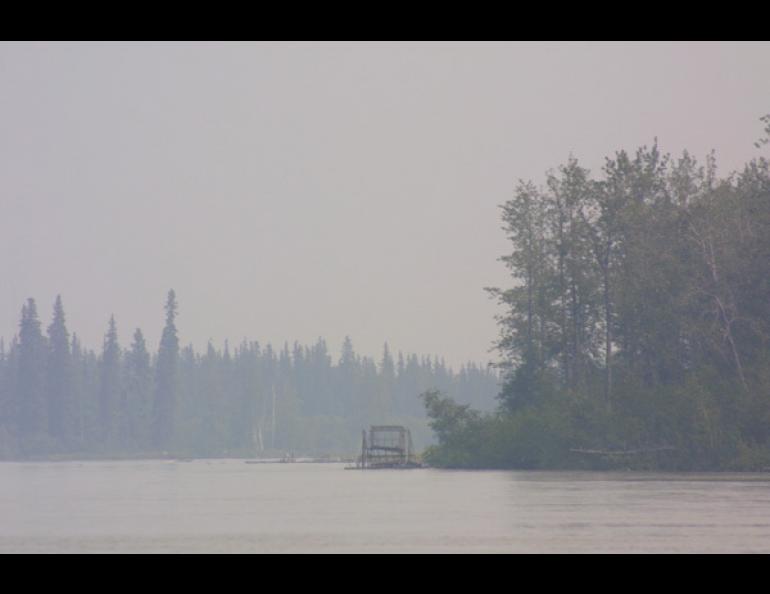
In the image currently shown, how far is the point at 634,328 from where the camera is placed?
75.9 metres

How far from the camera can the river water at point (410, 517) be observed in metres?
29.3

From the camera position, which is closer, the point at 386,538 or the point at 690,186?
the point at 386,538

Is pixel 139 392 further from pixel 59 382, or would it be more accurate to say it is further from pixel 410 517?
pixel 410 517

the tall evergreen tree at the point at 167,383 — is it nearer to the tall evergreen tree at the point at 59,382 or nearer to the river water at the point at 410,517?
the tall evergreen tree at the point at 59,382

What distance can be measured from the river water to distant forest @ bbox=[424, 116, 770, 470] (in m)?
6.54

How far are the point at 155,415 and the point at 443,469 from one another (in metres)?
104

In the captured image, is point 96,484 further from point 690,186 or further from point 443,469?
point 690,186

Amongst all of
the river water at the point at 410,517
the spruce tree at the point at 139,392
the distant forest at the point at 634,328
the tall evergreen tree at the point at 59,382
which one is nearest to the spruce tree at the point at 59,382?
the tall evergreen tree at the point at 59,382

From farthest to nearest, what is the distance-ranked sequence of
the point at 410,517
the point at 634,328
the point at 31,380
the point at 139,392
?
the point at 139,392 < the point at 31,380 < the point at 634,328 < the point at 410,517

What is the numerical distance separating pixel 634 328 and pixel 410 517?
39858 millimetres

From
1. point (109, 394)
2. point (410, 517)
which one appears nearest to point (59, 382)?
point (109, 394)
